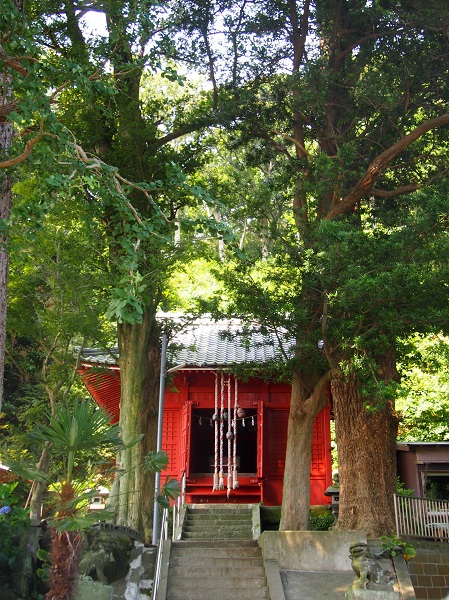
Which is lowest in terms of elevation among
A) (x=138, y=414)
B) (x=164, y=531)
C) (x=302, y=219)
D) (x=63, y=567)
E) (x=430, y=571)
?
(x=430, y=571)

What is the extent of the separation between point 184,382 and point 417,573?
26.7ft

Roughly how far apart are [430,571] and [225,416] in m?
7.05

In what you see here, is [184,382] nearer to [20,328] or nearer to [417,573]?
[20,328]

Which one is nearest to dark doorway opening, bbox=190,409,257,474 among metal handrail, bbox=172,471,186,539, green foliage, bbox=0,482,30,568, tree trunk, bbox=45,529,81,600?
metal handrail, bbox=172,471,186,539

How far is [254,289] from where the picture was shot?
43.6ft

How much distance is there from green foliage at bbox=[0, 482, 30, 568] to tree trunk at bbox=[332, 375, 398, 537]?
613 cm

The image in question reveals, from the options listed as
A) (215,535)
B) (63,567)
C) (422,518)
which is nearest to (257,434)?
(215,535)

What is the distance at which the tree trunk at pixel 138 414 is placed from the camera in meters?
13.3

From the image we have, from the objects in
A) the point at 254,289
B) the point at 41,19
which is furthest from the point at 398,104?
the point at 41,19

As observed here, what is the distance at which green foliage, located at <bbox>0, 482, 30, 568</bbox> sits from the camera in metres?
9.91

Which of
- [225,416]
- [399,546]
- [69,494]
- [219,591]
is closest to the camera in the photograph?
[69,494]

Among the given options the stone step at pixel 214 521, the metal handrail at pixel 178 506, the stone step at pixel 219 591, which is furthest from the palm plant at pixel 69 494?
the stone step at pixel 214 521

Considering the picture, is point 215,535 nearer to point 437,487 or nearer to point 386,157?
point 437,487

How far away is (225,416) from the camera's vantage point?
18109mm
